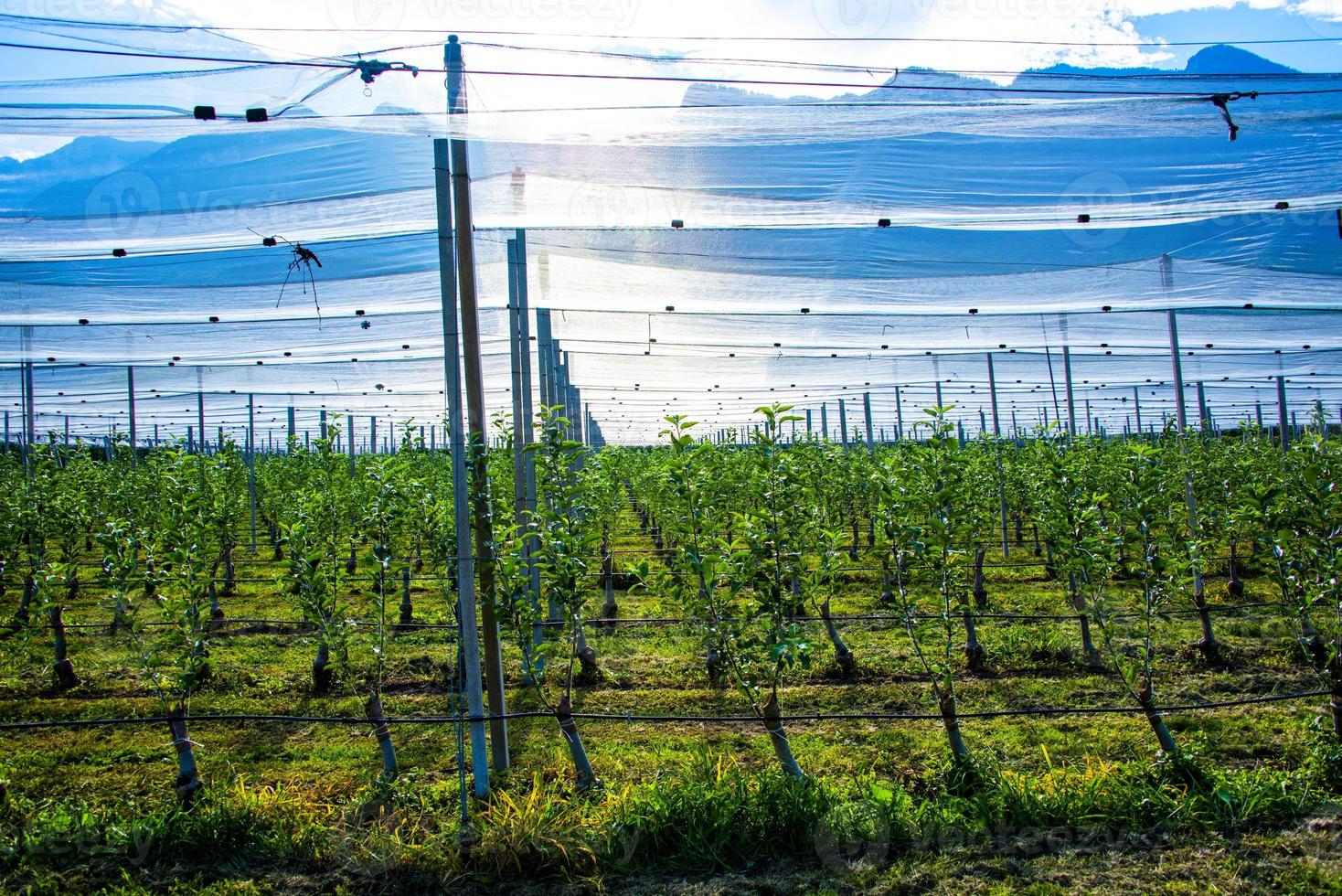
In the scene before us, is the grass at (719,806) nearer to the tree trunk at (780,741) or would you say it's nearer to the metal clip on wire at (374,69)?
the tree trunk at (780,741)

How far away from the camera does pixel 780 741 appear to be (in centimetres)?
511

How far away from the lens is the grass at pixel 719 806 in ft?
14.4

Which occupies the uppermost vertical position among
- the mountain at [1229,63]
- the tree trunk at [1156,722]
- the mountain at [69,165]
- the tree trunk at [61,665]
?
the mountain at [69,165]

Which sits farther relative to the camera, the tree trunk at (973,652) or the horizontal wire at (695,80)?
the tree trunk at (973,652)

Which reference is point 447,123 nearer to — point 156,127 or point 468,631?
point 156,127

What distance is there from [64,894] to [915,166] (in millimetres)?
7752

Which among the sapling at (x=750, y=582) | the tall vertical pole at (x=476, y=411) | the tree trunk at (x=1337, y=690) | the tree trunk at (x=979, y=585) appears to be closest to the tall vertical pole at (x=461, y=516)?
the tall vertical pole at (x=476, y=411)

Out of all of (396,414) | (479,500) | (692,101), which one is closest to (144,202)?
(479,500)

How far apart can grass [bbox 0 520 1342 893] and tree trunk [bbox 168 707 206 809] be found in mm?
154

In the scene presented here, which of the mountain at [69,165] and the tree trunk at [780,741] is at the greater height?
the mountain at [69,165]

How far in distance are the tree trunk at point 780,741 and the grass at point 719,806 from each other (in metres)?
0.15

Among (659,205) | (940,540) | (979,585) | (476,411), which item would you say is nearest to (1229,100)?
(940,540)

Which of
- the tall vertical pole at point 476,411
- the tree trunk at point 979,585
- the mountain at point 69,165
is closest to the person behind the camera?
the tall vertical pole at point 476,411

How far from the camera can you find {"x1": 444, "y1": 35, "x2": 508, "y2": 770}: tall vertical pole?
5.27 meters
